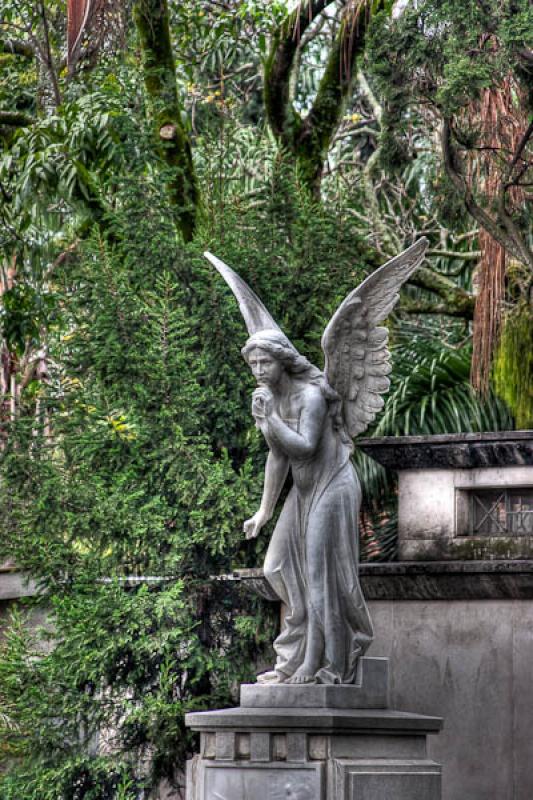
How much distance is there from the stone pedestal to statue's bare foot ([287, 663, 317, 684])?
0.27 ft

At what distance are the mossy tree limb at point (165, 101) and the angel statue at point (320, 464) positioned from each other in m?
5.41

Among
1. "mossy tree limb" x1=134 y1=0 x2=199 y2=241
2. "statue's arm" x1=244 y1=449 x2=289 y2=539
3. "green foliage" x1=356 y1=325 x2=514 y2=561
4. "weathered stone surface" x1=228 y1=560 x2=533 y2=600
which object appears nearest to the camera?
"statue's arm" x1=244 y1=449 x2=289 y2=539

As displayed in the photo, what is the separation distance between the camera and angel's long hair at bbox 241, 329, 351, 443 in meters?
8.48

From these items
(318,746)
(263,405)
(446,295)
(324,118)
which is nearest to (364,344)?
(263,405)

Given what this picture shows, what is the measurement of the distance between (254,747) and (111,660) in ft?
11.9

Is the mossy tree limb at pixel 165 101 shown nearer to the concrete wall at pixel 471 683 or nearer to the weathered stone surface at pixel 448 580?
the weathered stone surface at pixel 448 580

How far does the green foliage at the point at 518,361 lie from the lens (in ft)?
38.5

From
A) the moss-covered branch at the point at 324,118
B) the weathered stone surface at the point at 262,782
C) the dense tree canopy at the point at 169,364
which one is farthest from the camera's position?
the moss-covered branch at the point at 324,118

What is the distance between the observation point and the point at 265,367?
27.8ft

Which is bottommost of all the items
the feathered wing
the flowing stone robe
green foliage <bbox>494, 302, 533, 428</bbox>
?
the flowing stone robe

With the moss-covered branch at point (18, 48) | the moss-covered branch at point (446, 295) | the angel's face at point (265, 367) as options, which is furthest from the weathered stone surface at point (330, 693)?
the moss-covered branch at point (18, 48)

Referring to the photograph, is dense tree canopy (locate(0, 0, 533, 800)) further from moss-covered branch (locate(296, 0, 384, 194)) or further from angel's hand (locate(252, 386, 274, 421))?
angel's hand (locate(252, 386, 274, 421))

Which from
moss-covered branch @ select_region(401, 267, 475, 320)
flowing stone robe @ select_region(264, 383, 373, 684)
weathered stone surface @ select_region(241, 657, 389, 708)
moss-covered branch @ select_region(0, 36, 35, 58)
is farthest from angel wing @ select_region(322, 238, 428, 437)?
moss-covered branch @ select_region(0, 36, 35, 58)

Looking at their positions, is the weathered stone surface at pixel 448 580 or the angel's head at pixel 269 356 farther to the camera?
the weathered stone surface at pixel 448 580
